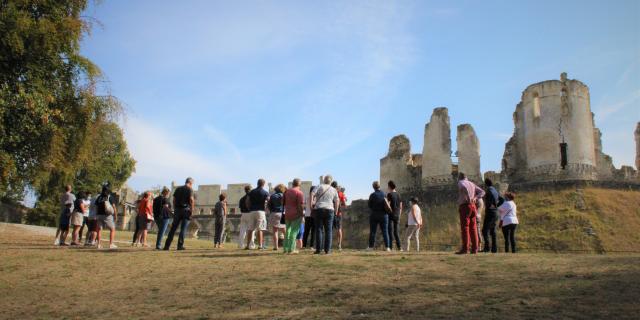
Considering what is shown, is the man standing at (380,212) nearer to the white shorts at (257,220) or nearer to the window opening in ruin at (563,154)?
the white shorts at (257,220)

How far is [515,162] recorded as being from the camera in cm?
4569

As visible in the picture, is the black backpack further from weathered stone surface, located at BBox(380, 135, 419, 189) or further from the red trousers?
weathered stone surface, located at BBox(380, 135, 419, 189)

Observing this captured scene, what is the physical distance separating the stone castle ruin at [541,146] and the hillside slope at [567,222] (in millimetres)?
2577

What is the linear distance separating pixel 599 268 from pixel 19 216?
1991 inches

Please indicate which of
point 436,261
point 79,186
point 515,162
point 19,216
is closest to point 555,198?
point 515,162

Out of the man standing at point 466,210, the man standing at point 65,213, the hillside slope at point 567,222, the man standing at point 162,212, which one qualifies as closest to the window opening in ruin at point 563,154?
the hillside slope at point 567,222

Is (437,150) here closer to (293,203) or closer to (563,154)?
(563,154)

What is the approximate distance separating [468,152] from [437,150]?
2.83 meters

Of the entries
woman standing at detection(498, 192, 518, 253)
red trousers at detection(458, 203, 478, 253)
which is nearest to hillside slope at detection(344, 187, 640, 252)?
woman standing at detection(498, 192, 518, 253)

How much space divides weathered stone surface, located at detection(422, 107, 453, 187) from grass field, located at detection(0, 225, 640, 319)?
1384 inches

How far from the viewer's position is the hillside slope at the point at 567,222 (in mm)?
32219

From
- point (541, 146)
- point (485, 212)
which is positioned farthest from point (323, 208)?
point (541, 146)

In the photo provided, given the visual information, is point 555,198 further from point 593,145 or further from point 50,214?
point 50,214

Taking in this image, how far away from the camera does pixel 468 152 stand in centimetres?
4694
